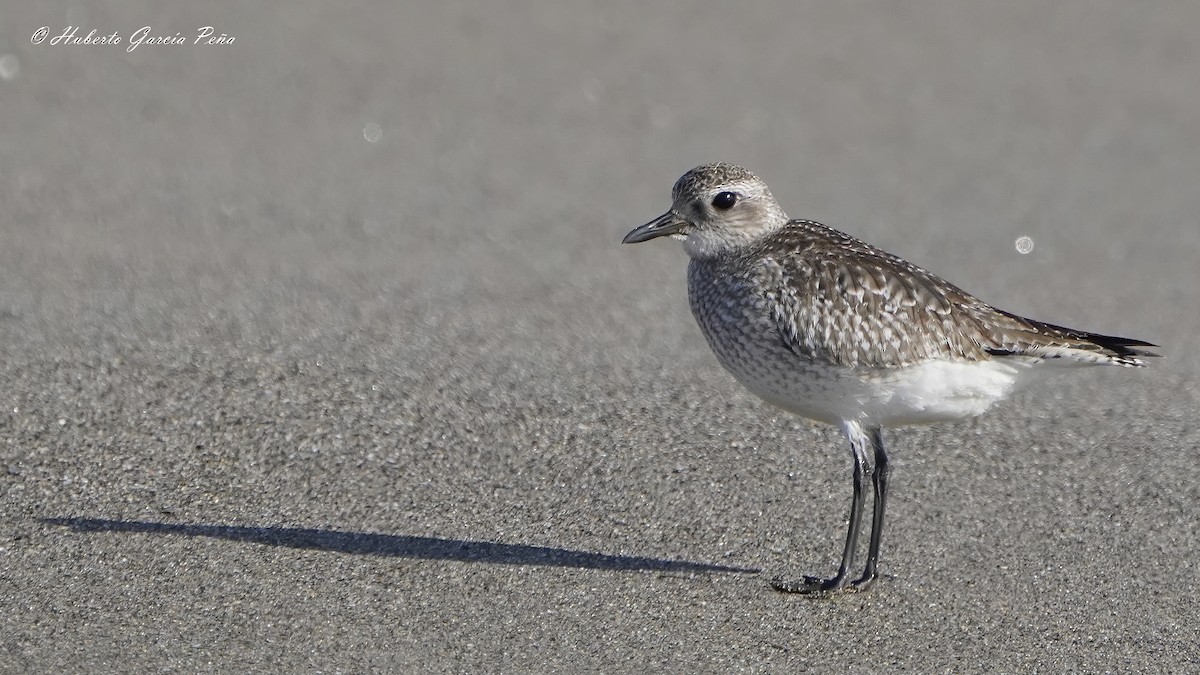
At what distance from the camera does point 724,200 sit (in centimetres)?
600

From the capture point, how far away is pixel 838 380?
5.44m

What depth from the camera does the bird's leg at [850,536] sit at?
18.4ft

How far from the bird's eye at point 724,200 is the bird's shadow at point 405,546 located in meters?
1.35

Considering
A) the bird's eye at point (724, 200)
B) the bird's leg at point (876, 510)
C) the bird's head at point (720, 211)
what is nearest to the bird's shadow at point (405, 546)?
the bird's leg at point (876, 510)

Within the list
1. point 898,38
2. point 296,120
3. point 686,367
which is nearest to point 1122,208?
point 898,38

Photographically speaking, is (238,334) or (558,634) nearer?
(558,634)

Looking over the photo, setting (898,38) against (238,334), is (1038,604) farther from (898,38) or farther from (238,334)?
(898,38)

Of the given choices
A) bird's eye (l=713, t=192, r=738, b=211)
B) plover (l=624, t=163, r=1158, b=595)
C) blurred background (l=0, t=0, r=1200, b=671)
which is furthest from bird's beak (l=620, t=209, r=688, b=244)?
blurred background (l=0, t=0, r=1200, b=671)

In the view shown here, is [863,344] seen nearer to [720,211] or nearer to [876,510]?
[876,510]

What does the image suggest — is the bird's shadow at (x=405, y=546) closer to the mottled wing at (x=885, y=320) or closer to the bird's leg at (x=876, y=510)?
the bird's leg at (x=876, y=510)

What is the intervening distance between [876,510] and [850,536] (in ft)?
0.54

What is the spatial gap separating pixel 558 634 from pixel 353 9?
978 cm

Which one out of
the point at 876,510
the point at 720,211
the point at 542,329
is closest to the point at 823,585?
the point at 876,510

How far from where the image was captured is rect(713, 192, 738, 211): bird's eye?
6.00 meters
